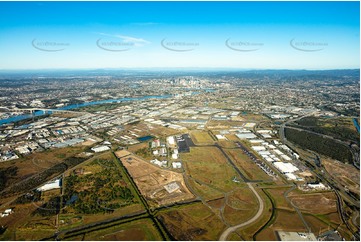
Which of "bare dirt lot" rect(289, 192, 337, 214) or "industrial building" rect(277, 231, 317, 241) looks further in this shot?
"bare dirt lot" rect(289, 192, 337, 214)

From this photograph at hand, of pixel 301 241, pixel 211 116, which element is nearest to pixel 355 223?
pixel 301 241

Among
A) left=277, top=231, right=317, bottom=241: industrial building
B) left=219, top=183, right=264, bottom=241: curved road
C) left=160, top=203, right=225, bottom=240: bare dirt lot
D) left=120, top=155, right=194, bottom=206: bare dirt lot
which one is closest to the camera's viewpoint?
left=277, top=231, right=317, bottom=241: industrial building

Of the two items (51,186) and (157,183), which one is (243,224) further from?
(51,186)

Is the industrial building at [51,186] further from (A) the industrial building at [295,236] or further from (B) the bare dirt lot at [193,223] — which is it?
(A) the industrial building at [295,236]

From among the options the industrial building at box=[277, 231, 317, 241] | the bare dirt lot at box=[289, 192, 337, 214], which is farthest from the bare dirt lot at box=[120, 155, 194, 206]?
the bare dirt lot at box=[289, 192, 337, 214]

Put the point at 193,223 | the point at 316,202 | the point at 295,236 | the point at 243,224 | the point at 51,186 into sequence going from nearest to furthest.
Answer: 1. the point at 295,236
2. the point at 243,224
3. the point at 193,223
4. the point at 316,202
5. the point at 51,186

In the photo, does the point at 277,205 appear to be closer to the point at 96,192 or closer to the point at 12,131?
the point at 96,192

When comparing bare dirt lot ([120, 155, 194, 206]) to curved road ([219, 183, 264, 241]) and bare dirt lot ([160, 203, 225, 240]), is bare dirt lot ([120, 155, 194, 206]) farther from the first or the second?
curved road ([219, 183, 264, 241])

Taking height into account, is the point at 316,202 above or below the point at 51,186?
below

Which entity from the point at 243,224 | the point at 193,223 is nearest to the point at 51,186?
the point at 193,223

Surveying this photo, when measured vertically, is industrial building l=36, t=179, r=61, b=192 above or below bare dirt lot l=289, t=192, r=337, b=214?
above
